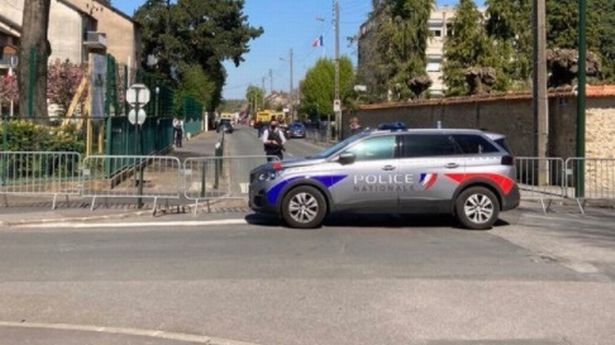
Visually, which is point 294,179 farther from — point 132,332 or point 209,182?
point 132,332

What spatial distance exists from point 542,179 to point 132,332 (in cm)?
1349

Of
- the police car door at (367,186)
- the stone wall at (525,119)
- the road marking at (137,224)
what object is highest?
the stone wall at (525,119)

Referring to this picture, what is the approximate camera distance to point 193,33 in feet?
269

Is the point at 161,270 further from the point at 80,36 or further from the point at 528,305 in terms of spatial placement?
the point at 80,36

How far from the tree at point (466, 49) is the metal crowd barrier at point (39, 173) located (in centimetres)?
2850

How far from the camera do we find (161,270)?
31.6ft

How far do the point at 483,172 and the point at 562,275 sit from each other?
4.25 metres

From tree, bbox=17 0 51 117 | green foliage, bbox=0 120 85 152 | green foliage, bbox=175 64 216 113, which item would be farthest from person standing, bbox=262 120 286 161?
green foliage, bbox=175 64 216 113

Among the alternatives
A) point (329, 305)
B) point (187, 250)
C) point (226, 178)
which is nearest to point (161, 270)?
point (187, 250)

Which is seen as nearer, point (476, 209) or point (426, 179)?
point (426, 179)

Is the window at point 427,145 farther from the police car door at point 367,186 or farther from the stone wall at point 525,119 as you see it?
the stone wall at point 525,119

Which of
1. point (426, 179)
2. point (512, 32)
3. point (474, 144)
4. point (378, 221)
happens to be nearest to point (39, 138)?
point (378, 221)

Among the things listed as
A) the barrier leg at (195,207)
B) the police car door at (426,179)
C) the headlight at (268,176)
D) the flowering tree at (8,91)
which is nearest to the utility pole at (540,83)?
the police car door at (426,179)

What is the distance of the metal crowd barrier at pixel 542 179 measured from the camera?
17.1 meters
